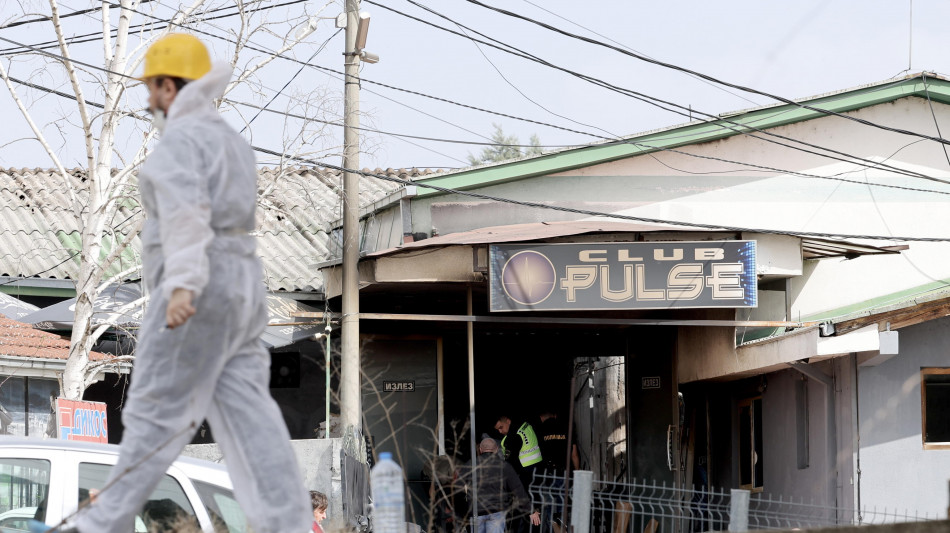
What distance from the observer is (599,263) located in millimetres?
13617

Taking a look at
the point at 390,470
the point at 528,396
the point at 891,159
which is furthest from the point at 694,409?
the point at 390,470

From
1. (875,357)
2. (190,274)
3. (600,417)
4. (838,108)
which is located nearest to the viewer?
(190,274)

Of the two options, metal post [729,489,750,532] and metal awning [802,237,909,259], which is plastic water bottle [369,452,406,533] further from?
metal awning [802,237,909,259]

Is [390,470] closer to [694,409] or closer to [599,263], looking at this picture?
[599,263]

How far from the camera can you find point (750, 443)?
17141mm

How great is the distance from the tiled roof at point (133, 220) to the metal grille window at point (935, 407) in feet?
25.6

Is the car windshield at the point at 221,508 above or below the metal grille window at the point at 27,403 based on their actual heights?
below

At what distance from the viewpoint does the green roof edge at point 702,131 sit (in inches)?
622

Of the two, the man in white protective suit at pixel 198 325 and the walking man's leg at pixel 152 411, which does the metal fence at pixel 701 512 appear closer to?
the man in white protective suit at pixel 198 325

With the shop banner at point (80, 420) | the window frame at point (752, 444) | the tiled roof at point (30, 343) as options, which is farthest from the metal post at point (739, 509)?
the tiled roof at point (30, 343)

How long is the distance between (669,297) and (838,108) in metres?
4.29

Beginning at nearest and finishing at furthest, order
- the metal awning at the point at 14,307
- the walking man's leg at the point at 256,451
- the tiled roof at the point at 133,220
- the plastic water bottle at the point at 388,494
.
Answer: the walking man's leg at the point at 256,451
the plastic water bottle at the point at 388,494
the metal awning at the point at 14,307
the tiled roof at the point at 133,220

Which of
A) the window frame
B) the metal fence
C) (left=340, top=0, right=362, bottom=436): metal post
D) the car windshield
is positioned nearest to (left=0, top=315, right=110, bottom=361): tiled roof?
(left=340, top=0, right=362, bottom=436): metal post

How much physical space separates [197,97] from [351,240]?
9635mm
